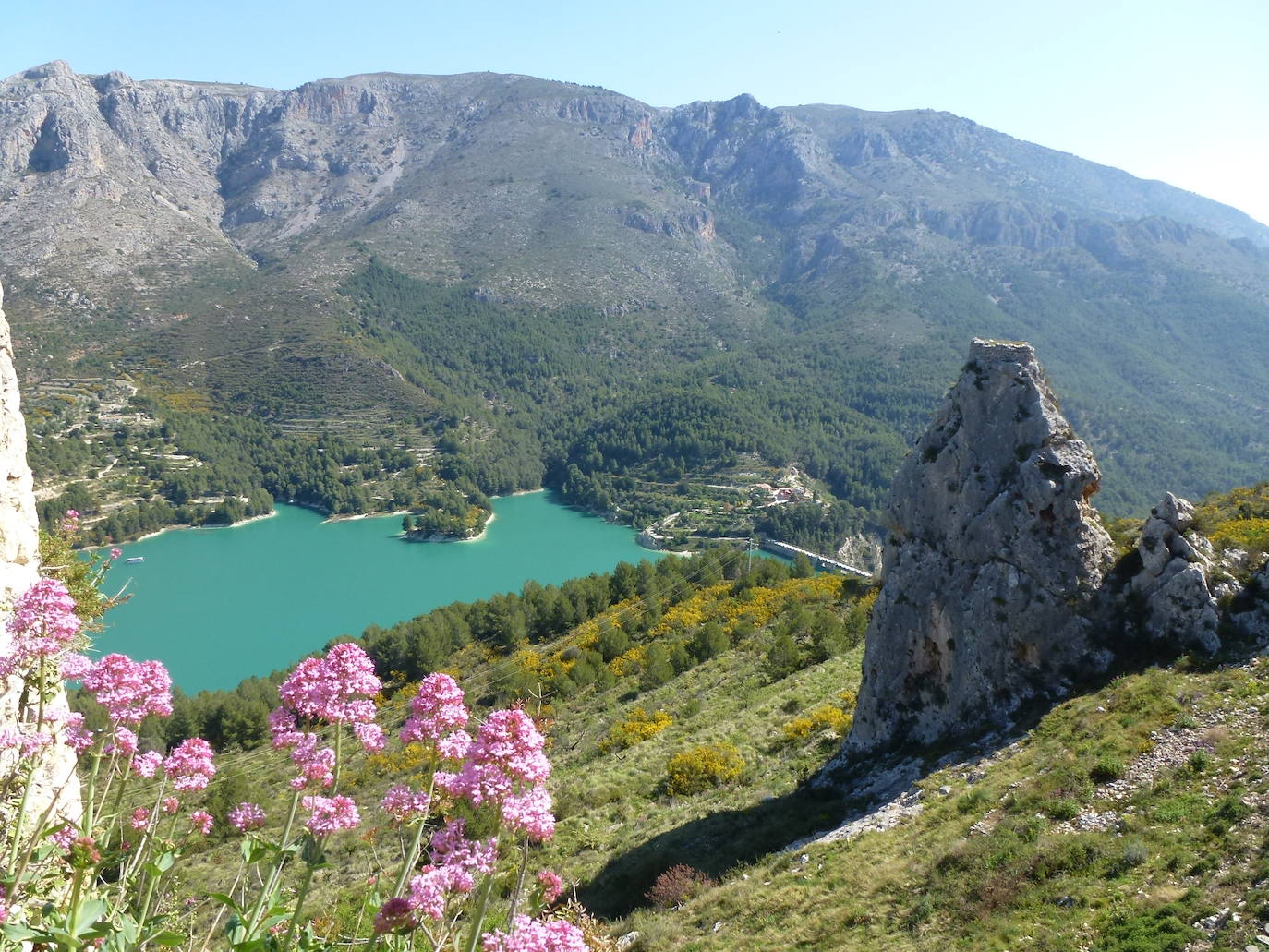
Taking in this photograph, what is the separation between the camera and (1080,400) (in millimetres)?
123625

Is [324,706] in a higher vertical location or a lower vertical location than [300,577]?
higher

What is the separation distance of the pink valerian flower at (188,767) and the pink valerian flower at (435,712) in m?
1.19

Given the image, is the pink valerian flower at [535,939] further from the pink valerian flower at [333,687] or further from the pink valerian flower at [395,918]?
the pink valerian flower at [333,687]

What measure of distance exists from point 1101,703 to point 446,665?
102ft

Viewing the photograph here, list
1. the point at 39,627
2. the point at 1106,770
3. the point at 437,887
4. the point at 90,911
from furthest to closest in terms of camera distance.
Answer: the point at 1106,770 → the point at 39,627 → the point at 437,887 → the point at 90,911

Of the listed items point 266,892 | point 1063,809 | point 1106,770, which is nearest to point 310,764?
point 266,892

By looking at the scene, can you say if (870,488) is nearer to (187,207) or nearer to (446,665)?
(446,665)

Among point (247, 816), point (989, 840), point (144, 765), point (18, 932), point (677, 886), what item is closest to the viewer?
point (18, 932)

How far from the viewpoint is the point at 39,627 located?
3369 mm

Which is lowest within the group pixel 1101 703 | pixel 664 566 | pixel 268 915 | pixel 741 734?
pixel 664 566

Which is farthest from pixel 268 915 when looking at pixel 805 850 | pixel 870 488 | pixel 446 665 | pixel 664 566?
pixel 870 488

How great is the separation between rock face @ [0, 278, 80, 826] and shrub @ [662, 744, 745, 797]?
11.6m

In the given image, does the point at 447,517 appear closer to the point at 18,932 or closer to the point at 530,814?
the point at 530,814

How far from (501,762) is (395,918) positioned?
70 centimetres
